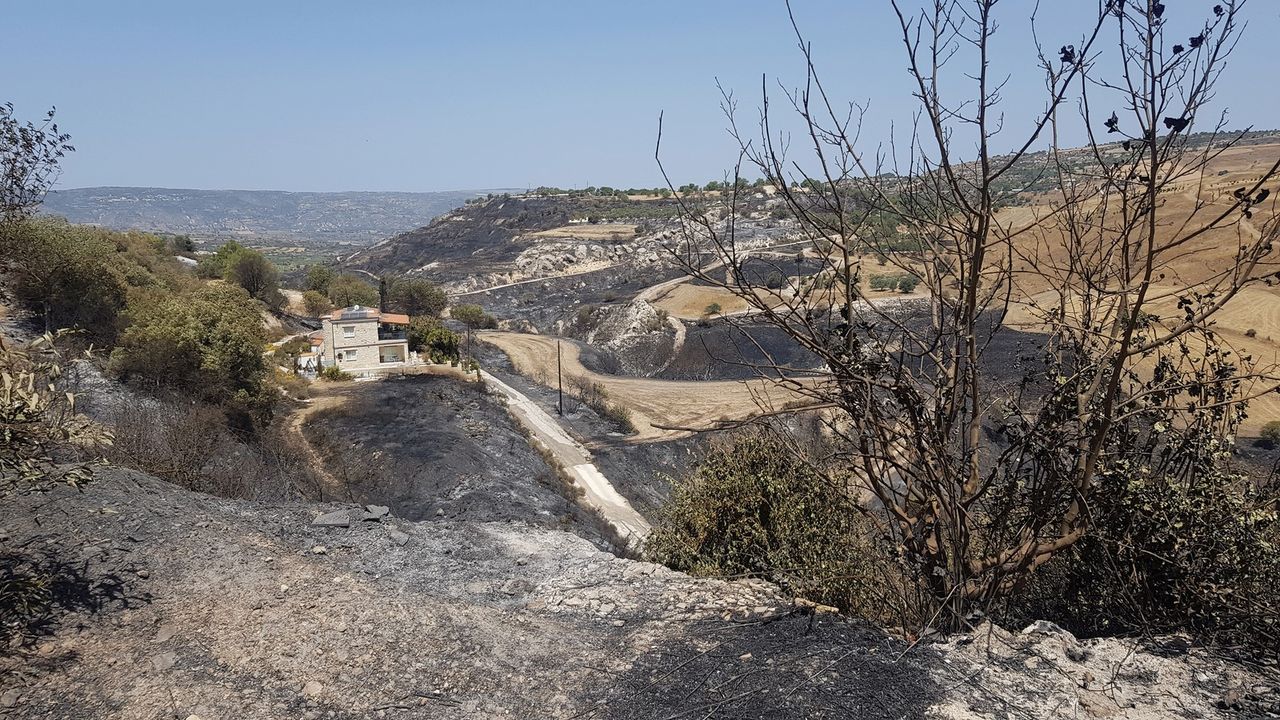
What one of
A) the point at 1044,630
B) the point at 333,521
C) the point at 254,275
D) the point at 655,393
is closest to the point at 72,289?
the point at 254,275

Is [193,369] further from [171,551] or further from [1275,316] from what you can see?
[1275,316]

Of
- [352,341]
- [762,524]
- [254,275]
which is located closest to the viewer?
[762,524]

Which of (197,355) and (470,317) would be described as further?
(470,317)

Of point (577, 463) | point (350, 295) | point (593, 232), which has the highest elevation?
point (593, 232)

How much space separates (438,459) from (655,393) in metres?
17.6

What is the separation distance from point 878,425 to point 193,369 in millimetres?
22703

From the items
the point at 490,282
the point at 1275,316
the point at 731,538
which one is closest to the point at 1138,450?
the point at 731,538

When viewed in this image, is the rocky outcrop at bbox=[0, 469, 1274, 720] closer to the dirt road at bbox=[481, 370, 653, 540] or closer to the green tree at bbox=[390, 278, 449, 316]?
the dirt road at bbox=[481, 370, 653, 540]

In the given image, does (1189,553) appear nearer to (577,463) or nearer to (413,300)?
(577,463)

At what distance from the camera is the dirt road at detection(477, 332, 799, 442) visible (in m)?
31.9

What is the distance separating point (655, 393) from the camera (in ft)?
123

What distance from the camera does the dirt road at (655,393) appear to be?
31.9m

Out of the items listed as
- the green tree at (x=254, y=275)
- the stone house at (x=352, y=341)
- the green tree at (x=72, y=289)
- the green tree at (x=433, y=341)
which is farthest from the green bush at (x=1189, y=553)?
the green tree at (x=254, y=275)

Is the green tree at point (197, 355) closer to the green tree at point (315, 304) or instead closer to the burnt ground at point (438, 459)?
the burnt ground at point (438, 459)
